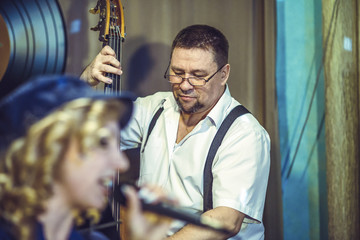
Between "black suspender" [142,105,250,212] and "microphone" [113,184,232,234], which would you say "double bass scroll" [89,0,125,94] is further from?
"microphone" [113,184,232,234]

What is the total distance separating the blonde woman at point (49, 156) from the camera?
2.26 feet

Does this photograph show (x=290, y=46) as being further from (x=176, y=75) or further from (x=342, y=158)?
(x=176, y=75)

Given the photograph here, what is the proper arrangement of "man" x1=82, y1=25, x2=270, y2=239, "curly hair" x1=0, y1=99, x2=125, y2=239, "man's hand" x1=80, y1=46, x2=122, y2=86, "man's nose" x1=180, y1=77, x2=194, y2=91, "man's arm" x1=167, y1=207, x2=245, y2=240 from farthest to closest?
"man's nose" x1=180, y1=77, x2=194, y2=91, "man" x1=82, y1=25, x2=270, y2=239, "man's arm" x1=167, y1=207, x2=245, y2=240, "man's hand" x1=80, y1=46, x2=122, y2=86, "curly hair" x1=0, y1=99, x2=125, y2=239

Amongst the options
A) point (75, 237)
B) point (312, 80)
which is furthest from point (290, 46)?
point (75, 237)

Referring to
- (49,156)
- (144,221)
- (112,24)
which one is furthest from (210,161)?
(49,156)

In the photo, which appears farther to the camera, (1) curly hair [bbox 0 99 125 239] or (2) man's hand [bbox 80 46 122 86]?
(2) man's hand [bbox 80 46 122 86]

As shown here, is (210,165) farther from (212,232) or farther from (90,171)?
(90,171)

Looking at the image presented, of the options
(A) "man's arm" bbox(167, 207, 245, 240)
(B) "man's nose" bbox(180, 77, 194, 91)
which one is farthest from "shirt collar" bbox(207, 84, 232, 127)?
(A) "man's arm" bbox(167, 207, 245, 240)

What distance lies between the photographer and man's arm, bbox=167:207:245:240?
139cm

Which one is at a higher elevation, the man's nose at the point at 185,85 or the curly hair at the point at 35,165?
the man's nose at the point at 185,85

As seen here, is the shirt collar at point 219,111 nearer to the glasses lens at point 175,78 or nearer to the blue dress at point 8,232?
the glasses lens at point 175,78

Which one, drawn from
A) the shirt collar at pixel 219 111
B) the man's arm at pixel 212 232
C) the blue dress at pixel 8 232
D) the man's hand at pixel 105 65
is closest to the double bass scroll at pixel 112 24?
the man's hand at pixel 105 65

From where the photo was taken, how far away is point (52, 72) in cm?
126

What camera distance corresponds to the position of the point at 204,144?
1.66 metres
